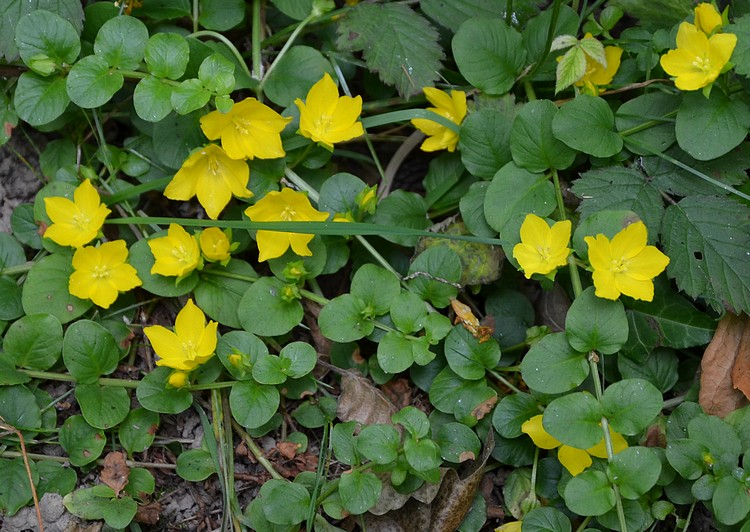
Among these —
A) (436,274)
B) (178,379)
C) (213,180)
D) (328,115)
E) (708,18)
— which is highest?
(708,18)

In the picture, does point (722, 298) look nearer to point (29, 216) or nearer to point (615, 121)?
point (615, 121)

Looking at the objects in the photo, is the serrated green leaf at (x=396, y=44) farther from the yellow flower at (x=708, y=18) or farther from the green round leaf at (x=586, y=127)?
the yellow flower at (x=708, y=18)

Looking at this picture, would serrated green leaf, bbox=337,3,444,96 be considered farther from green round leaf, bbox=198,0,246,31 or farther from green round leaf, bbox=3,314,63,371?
green round leaf, bbox=3,314,63,371

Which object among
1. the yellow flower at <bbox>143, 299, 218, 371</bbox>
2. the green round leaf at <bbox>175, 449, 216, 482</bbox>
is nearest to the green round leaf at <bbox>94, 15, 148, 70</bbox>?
the yellow flower at <bbox>143, 299, 218, 371</bbox>

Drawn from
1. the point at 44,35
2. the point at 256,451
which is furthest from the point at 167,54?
the point at 256,451

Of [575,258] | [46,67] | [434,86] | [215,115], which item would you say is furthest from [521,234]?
[46,67]

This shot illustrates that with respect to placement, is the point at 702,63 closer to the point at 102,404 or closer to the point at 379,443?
the point at 379,443
